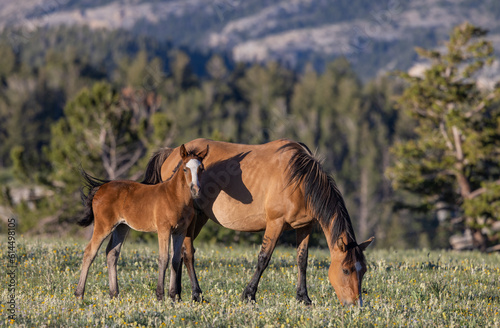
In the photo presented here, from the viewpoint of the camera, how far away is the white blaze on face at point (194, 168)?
8812mm

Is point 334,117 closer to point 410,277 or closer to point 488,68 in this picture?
point 488,68

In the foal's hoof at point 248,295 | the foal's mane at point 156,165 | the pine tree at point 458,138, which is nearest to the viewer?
the foal's hoof at point 248,295

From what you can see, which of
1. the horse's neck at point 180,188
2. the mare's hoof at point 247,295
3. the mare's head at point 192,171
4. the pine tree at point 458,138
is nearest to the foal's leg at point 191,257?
the mare's hoof at point 247,295

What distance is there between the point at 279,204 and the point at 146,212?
2253 mm

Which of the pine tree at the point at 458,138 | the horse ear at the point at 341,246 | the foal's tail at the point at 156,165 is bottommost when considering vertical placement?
the horse ear at the point at 341,246

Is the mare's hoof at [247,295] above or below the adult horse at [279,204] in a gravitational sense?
below

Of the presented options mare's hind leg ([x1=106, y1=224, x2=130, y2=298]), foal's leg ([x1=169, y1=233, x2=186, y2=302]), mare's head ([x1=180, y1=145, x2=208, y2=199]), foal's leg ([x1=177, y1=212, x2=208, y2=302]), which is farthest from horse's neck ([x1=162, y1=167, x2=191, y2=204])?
mare's hind leg ([x1=106, y1=224, x2=130, y2=298])

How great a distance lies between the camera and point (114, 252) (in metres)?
9.99

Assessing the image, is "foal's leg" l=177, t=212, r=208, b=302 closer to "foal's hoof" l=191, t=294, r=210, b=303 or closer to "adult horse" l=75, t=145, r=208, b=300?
"foal's hoof" l=191, t=294, r=210, b=303

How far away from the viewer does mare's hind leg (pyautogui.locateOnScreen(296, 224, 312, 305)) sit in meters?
9.90

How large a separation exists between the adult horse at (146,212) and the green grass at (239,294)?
0.61 meters

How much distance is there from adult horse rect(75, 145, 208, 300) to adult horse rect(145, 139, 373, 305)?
0.74 m

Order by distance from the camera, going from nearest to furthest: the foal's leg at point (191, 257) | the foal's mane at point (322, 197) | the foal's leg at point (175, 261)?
the foal's mane at point (322, 197) → the foal's leg at point (175, 261) → the foal's leg at point (191, 257)

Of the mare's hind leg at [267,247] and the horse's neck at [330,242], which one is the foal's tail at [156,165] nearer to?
the mare's hind leg at [267,247]
